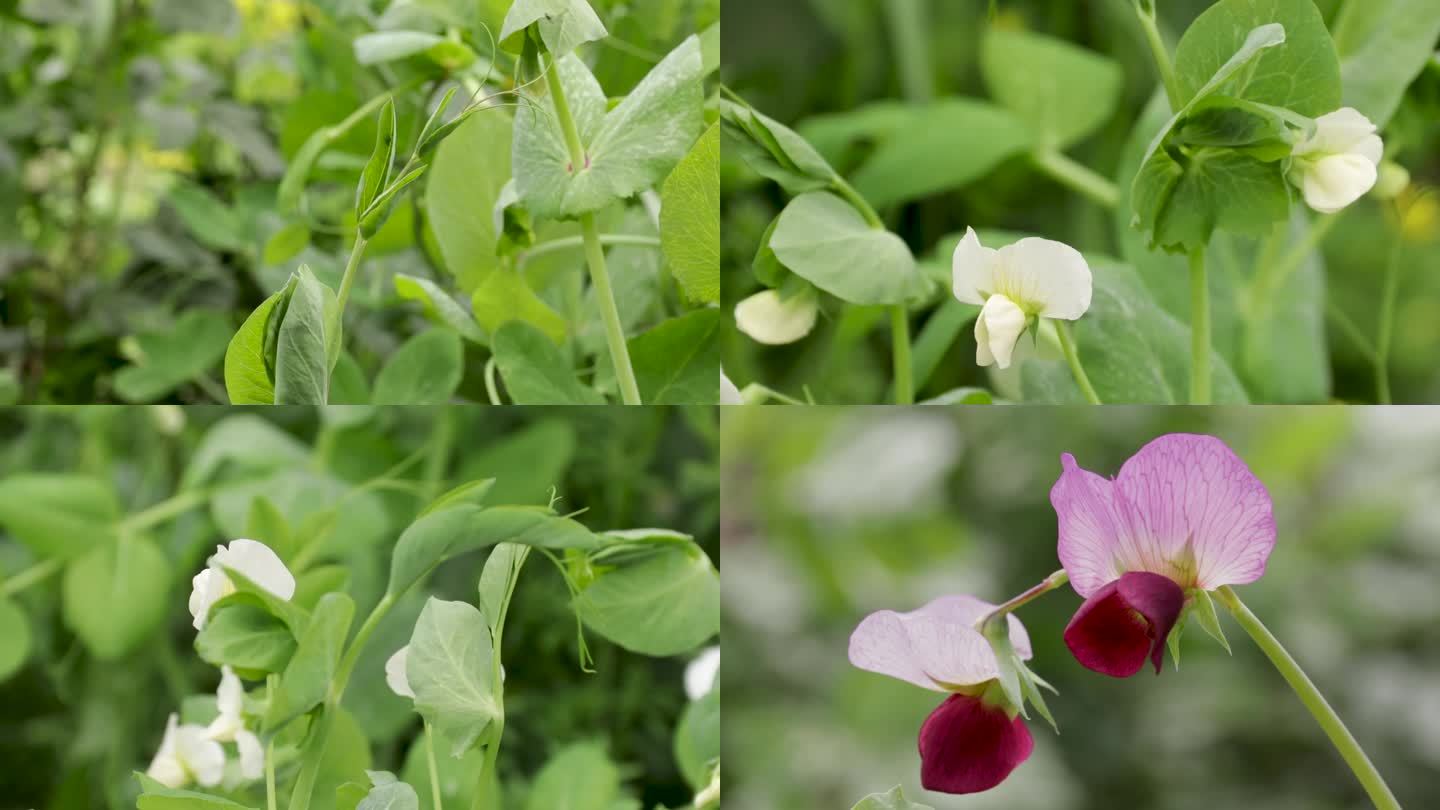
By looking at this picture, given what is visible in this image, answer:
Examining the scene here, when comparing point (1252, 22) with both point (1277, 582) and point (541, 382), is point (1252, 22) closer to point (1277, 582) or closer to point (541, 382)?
point (541, 382)

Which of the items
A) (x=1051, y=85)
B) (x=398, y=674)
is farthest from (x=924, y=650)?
(x=1051, y=85)

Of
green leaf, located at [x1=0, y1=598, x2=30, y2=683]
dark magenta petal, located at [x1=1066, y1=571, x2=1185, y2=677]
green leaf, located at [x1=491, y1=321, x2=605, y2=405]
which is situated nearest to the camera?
dark magenta petal, located at [x1=1066, y1=571, x2=1185, y2=677]

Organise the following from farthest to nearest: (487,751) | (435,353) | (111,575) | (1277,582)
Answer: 1. (1277,582)
2. (111,575)
3. (435,353)
4. (487,751)

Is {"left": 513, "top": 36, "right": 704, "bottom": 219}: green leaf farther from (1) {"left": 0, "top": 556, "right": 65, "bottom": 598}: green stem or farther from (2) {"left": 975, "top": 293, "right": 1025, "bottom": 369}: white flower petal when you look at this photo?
(1) {"left": 0, "top": 556, "right": 65, "bottom": 598}: green stem

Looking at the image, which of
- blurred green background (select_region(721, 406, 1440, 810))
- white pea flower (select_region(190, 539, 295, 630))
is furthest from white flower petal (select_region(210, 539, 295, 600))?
blurred green background (select_region(721, 406, 1440, 810))

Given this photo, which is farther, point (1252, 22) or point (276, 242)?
point (276, 242)

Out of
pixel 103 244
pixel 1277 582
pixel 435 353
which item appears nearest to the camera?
pixel 435 353

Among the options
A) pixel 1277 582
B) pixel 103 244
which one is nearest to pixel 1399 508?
pixel 1277 582

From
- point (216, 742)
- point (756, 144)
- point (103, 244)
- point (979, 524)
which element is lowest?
point (979, 524)

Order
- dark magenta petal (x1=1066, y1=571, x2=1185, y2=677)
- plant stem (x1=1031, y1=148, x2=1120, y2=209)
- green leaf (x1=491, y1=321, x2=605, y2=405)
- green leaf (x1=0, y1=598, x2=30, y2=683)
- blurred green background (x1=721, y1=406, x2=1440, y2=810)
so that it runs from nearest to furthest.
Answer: dark magenta petal (x1=1066, y1=571, x2=1185, y2=677)
green leaf (x1=491, y1=321, x2=605, y2=405)
green leaf (x1=0, y1=598, x2=30, y2=683)
plant stem (x1=1031, y1=148, x2=1120, y2=209)
blurred green background (x1=721, y1=406, x2=1440, y2=810)
